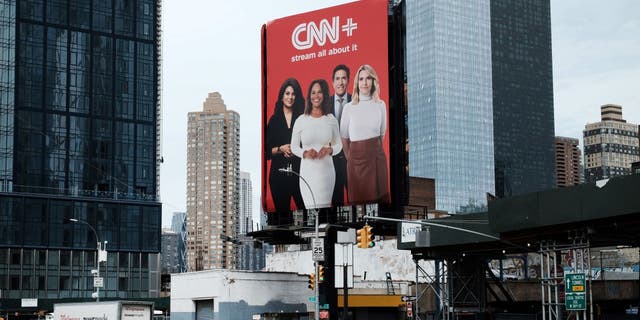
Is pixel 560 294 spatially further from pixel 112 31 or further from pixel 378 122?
pixel 112 31

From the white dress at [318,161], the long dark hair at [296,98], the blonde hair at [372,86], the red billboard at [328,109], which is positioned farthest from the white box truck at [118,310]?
the long dark hair at [296,98]

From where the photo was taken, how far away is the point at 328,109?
257 ft

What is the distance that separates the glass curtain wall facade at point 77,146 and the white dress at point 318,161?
62030 millimetres

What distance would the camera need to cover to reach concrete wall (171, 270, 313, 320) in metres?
73.6

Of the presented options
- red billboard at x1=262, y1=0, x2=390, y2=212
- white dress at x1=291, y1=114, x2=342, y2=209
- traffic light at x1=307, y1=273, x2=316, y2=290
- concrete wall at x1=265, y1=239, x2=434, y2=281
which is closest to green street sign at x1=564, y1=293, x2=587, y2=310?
traffic light at x1=307, y1=273, x2=316, y2=290

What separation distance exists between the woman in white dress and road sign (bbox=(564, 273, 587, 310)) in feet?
131

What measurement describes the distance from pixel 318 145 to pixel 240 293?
13996 millimetres

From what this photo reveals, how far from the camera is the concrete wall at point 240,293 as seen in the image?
73.6 meters

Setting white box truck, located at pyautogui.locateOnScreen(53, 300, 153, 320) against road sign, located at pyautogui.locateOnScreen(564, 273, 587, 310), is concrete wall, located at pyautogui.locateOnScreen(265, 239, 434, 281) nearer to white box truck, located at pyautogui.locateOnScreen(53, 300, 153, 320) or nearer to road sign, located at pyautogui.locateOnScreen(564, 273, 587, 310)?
white box truck, located at pyautogui.locateOnScreen(53, 300, 153, 320)

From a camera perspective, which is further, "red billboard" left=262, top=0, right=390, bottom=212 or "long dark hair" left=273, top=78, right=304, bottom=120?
"long dark hair" left=273, top=78, right=304, bottom=120

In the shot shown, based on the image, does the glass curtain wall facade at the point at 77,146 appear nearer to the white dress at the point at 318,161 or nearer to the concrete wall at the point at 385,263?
the concrete wall at the point at 385,263

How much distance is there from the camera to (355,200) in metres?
76.7

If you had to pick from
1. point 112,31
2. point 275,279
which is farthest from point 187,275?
point 112,31

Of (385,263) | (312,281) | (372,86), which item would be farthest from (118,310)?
(385,263)
